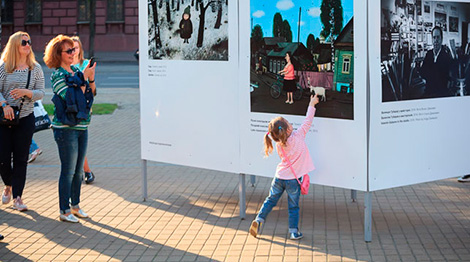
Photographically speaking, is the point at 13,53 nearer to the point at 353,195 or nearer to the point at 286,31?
the point at 286,31

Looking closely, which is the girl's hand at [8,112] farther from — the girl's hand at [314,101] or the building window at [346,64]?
the building window at [346,64]

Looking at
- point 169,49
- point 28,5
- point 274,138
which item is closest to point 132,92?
point 169,49

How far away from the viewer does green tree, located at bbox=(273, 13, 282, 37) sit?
6750 mm

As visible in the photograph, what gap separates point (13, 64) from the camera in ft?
25.3

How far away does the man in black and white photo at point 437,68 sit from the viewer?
21.8 ft

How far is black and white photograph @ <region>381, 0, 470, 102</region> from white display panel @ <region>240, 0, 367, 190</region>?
0.71ft

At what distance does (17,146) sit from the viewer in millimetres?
7816

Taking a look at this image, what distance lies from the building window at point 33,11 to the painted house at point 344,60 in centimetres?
3839

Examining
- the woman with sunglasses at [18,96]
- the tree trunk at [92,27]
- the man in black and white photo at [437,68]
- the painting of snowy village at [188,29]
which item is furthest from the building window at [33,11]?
the man in black and white photo at [437,68]

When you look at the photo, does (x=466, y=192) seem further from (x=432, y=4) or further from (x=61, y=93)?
(x=61, y=93)

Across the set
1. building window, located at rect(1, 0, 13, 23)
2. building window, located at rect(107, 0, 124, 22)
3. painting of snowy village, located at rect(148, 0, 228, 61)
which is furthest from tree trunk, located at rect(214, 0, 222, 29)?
building window, located at rect(1, 0, 13, 23)

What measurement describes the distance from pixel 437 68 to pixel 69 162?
3.55 m

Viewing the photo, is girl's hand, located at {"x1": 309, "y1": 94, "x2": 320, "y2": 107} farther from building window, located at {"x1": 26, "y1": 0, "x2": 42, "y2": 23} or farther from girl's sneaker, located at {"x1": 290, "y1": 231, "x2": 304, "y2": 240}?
building window, located at {"x1": 26, "y1": 0, "x2": 42, "y2": 23}

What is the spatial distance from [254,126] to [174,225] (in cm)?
121
